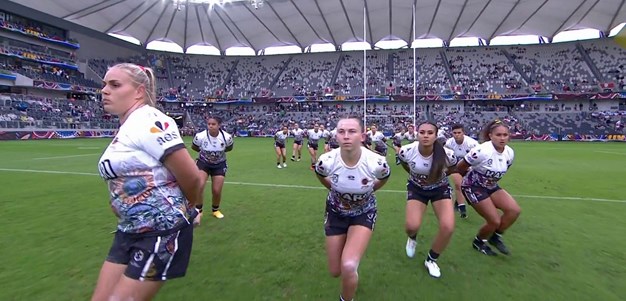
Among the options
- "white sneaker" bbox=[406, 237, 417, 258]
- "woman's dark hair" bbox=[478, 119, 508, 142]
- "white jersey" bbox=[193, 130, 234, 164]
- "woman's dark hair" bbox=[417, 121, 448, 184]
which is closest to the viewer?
"woman's dark hair" bbox=[417, 121, 448, 184]

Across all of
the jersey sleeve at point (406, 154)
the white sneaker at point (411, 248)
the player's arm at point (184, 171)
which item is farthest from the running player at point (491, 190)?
the player's arm at point (184, 171)

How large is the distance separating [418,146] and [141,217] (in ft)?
12.9

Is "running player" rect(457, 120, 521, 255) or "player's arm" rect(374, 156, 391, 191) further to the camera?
"running player" rect(457, 120, 521, 255)

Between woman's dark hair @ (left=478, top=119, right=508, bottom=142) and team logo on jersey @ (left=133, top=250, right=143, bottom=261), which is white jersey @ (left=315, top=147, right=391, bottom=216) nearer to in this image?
team logo on jersey @ (left=133, top=250, right=143, bottom=261)

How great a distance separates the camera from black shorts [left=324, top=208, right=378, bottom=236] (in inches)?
145

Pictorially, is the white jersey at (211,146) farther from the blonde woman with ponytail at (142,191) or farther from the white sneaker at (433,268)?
the blonde woman with ponytail at (142,191)

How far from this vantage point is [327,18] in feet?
156

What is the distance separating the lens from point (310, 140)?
664 inches

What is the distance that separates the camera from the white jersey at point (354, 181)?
12.0 feet

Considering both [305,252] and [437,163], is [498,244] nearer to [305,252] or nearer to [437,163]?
[437,163]

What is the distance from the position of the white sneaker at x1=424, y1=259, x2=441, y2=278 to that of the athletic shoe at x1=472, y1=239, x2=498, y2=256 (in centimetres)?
115

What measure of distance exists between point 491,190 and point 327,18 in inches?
1830

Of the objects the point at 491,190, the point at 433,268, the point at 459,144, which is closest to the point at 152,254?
the point at 433,268

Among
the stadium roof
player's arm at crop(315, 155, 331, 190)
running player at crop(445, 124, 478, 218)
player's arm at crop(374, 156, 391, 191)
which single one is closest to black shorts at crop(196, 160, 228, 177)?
player's arm at crop(315, 155, 331, 190)
